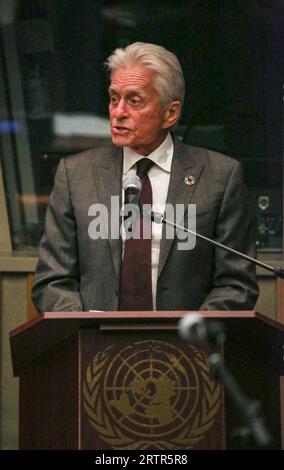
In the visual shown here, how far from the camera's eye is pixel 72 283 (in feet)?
17.6

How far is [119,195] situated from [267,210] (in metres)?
2.18

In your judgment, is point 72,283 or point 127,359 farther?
point 72,283

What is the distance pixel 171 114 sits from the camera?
557cm

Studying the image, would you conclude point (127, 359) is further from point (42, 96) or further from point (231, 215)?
point (42, 96)

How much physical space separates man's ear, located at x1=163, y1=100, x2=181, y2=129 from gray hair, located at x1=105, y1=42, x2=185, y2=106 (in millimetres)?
41

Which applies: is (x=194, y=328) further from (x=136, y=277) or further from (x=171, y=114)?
(x=171, y=114)

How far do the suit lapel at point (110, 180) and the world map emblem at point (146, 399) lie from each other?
2.80 feet

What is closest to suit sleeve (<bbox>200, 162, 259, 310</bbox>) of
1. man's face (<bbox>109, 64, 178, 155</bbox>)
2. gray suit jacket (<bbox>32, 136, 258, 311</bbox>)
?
gray suit jacket (<bbox>32, 136, 258, 311</bbox>)

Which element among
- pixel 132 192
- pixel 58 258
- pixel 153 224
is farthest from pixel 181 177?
pixel 132 192

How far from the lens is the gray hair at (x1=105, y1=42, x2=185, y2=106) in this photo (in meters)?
5.44

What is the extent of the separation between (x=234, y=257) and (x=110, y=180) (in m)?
0.62

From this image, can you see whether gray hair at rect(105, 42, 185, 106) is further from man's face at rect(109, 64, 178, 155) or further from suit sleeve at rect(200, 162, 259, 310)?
suit sleeve at rect(200, 162, 259, 310)
